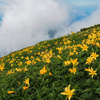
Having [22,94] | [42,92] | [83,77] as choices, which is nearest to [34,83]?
[22,94]

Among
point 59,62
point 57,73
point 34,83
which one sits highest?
point 59,62

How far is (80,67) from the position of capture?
Result: 106 inches

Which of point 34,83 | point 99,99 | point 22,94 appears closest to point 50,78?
point 34,83

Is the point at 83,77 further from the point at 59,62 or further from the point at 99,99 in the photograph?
the point at 59,62

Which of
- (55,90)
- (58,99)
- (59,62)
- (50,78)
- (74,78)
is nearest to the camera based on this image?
(58,99)

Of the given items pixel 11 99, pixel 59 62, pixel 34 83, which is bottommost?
pixel 11 99

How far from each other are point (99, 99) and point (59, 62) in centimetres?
192

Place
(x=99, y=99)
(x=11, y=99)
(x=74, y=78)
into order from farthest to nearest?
(x=74, y=78), (x=11, y=99), (x=99, y=99)

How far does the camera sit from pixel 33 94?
7.20 feet

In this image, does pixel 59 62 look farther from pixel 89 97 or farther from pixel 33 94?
pixel 89 97

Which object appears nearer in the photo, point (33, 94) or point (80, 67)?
point (33, 94)

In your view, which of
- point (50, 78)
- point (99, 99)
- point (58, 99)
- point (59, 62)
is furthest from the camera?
point (59, 62)

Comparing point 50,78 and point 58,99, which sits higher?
point 50,78

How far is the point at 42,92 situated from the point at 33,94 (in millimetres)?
266
